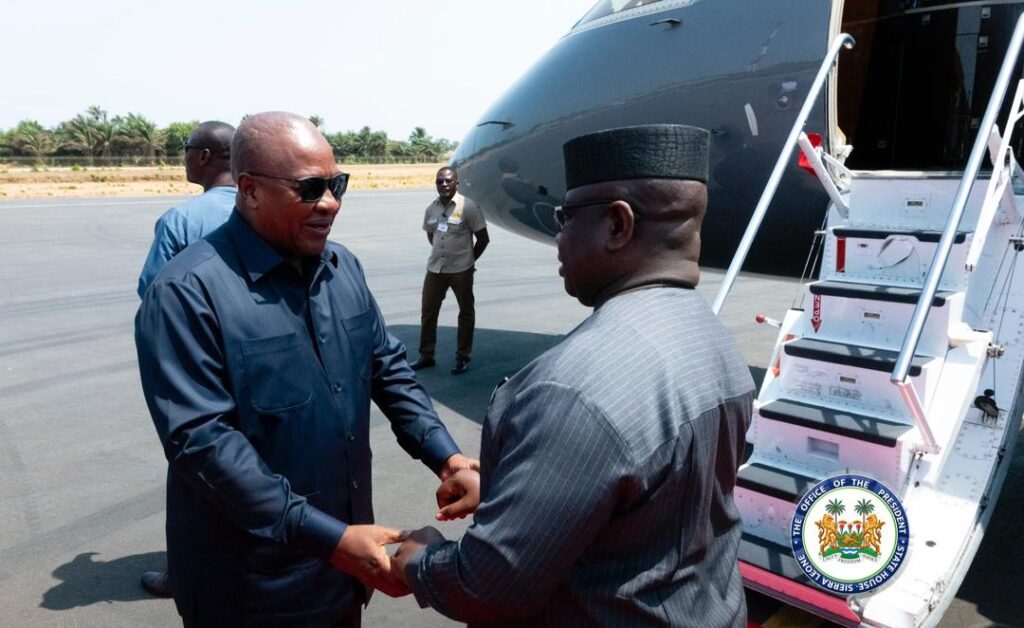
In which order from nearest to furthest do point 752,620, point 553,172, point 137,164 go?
point 752,620 < point 553,172 < point 137,164

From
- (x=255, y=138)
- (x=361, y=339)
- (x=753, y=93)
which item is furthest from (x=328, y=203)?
(x=753, y=93)

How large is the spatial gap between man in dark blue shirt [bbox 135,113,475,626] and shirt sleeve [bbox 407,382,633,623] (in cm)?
51

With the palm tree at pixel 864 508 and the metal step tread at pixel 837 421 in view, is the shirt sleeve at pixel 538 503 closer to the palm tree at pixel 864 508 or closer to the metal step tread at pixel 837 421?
the palm tree at pixel 864 508

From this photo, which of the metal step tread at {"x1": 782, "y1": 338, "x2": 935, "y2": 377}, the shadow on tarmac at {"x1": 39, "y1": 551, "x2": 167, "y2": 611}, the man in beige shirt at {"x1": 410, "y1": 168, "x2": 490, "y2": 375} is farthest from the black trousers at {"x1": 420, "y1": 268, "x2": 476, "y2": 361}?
the metal step tread at {"x1": 782, "y1": 338, "x2": 935, "y2": 377}

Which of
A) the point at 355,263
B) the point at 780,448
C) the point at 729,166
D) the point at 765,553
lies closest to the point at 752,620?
the point at 765,553

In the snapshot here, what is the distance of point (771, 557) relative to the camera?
3.42 m

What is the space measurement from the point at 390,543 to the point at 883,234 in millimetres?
3101

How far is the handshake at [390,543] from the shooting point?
176cm

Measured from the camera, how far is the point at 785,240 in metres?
5.34

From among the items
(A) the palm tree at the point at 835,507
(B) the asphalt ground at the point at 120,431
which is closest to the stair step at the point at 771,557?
(A) the palm tree at the point at 835,507

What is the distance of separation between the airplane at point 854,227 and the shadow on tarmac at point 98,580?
2876 millimetres

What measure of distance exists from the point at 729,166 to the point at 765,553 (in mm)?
2718

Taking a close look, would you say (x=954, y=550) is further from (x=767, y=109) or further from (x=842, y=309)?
(x=767, y=109)

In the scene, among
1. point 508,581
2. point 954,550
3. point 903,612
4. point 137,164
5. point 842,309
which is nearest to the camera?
point 508,581
